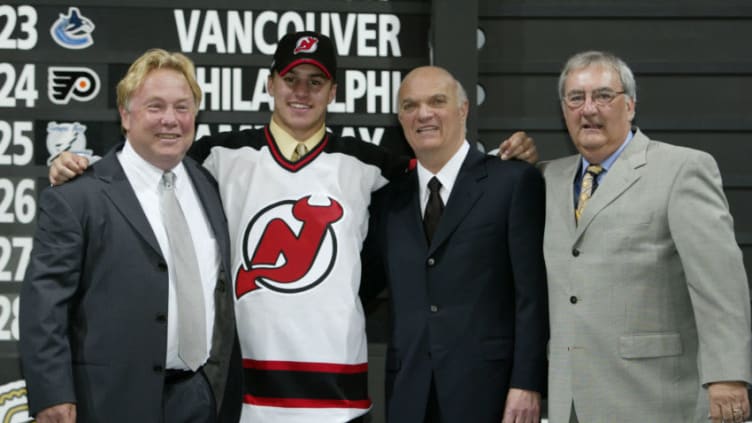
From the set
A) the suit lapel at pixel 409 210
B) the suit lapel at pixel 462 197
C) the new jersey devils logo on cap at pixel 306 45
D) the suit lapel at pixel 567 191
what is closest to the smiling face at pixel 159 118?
the new jersey devils logo on cap at pixel 306 45

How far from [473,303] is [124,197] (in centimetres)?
110

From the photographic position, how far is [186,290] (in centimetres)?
276

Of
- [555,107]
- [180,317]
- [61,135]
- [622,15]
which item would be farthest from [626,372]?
[61,135]

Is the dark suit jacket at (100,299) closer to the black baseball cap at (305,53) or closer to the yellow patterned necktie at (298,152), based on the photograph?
the yellow patterned necktie at (298,152)

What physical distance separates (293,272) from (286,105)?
0.59 m

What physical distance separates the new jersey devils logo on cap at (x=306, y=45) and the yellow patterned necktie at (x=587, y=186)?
41.7 inches

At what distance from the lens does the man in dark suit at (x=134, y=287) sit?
2590mm

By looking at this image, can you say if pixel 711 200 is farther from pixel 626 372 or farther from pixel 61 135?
pixel 61 135

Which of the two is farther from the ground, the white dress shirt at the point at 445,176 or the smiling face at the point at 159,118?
the smiling face at the point at 159,118

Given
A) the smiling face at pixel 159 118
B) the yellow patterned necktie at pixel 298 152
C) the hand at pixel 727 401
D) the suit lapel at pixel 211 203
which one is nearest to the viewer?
the hand at pixel 727 401

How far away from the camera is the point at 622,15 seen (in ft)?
12.8

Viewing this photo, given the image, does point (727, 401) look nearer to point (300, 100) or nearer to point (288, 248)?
point (288, 248)

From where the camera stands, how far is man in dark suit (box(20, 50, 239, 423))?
2590 mm

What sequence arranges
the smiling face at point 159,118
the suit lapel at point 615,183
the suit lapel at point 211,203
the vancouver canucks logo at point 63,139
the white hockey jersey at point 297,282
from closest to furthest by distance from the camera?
the suit lapel at point 615,183
the smiling face at point 159,118
the suit lapel at point 211,203
the white hockey jersey at point 297,282
the vancouver canucks logo at point 63,139
